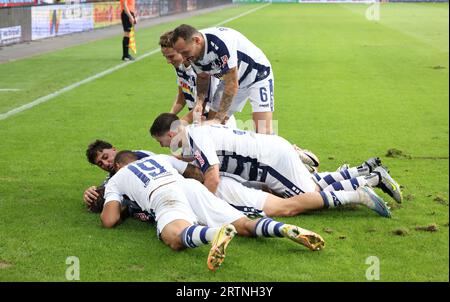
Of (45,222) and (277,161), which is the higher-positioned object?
(277,161)

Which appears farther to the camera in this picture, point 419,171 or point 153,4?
point 153,4

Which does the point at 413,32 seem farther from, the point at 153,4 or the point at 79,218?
the point at 79,218

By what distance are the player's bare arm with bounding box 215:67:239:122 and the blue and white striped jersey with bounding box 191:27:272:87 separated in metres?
0.06

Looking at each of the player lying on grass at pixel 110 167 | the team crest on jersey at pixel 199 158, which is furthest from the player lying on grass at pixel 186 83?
the team crest on jersey at pixel 199 158

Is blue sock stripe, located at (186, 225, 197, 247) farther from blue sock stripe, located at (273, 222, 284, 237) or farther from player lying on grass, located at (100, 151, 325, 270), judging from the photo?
blue sock stripe, located at (273, 222, 284, 237)

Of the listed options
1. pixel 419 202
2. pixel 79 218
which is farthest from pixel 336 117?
pixel 79 218

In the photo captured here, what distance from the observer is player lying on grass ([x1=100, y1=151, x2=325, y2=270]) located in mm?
5793

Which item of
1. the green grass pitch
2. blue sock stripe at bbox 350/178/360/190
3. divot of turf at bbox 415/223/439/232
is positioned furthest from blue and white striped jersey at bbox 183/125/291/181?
divot of turf at bbox 415/223/439/232

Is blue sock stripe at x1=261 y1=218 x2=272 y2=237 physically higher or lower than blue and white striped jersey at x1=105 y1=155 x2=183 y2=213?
lower

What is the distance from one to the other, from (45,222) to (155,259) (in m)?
1.45

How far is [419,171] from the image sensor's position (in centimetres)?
877

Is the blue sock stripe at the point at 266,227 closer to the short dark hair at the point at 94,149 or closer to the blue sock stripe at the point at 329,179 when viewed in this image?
the blue sock stripe at the point at 329,179

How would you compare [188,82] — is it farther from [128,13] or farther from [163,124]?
[128,13]

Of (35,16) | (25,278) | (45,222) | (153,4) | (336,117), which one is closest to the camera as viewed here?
(25,278)
